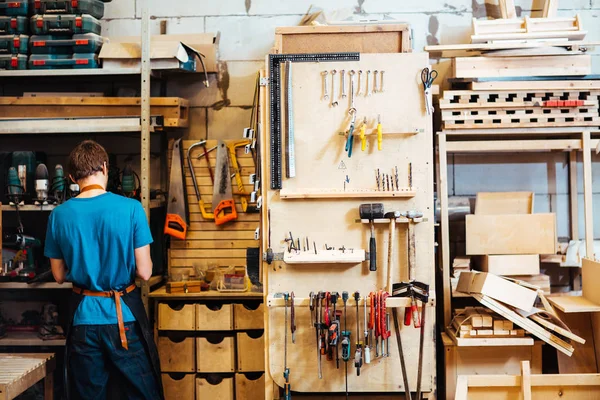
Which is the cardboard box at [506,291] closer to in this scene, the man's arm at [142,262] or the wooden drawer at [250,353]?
the wooden drawer at [250,353]

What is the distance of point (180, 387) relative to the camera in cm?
364

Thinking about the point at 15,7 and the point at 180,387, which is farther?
the point at 15,7

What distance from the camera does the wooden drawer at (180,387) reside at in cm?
363

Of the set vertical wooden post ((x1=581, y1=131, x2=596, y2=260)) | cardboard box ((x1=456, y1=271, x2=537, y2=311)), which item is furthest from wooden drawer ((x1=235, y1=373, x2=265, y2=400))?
vertical wooden post ((x1=581, y1=131, x2=596, y2=260))

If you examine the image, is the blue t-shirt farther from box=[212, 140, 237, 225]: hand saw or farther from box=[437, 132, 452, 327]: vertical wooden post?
box=[437, 132, 452, 327]: vertical wooden post

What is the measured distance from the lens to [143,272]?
3.13 meters

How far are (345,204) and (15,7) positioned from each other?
7.32 feet

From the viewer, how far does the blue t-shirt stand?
3.00 meters

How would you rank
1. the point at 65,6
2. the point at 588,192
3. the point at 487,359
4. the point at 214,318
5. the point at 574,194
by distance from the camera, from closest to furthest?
the point at 487,359 → the point at 588,192 → the point at 214,318 → the point at 65,6 → the point at 574,194

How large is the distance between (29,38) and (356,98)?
1.94m

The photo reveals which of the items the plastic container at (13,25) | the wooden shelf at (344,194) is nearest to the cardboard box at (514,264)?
the wooden shelf at (344,194)

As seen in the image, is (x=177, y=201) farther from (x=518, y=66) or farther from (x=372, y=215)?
(x=518, y=66)

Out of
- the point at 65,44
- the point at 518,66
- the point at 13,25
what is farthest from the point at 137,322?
the point at 518,66

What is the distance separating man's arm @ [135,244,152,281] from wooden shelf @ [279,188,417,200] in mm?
699
